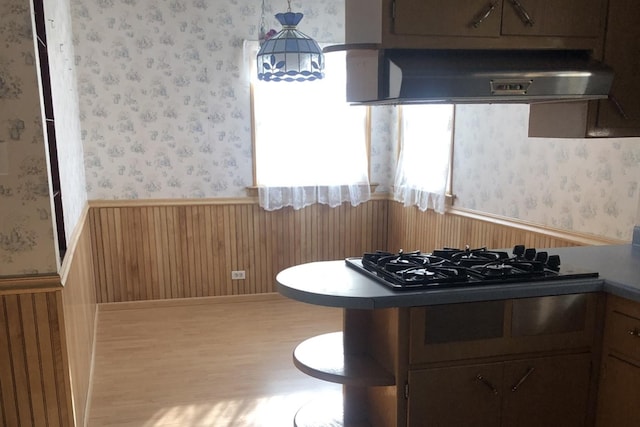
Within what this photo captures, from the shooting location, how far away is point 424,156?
15.3 ft

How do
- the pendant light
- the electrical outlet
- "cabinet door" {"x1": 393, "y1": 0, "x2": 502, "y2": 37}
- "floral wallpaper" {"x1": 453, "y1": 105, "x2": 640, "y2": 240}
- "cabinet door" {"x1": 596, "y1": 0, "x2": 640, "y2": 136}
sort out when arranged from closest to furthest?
"cabinet door" {"x1": 393, "y1": 0, "x2": 502, "y2": 37}
"cabinet door" {"x1": 596, "y1": 0, "x2": 640, "y2": 136}
"floral wallpaper" {"x1": 453, "y1": 105, "x2": 640, "y2": 240}
the pendant light
the electrical outlet

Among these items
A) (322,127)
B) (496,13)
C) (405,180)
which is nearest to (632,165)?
(496,13)

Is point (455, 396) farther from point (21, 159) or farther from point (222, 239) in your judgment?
point (222, 239)

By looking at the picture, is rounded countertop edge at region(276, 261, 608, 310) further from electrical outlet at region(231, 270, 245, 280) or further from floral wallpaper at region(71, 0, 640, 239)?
electrical outlet at region(231, 270, 245, 280)

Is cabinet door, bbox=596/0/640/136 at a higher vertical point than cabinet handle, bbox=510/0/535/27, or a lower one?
lower

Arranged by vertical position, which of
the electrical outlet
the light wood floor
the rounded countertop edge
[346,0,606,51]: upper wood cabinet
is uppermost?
[346,0,606,51]: upper wood cabinet

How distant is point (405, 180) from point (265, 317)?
177 cm

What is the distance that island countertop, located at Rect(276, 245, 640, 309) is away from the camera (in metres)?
1.95

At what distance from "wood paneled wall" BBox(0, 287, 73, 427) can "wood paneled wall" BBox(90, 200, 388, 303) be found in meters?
2.50

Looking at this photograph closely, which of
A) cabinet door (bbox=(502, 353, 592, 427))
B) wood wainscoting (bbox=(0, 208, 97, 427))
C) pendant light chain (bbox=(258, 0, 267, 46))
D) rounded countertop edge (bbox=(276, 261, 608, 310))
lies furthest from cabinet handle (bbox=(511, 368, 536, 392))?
pendant light chain (bbox=(258, 0, 267, 46))

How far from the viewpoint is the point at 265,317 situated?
461 cm

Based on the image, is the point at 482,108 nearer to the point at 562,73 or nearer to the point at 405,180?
the point at 405,180

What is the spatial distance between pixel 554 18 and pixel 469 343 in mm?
1359

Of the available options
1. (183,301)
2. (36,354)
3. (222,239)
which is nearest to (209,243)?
(222,239)
